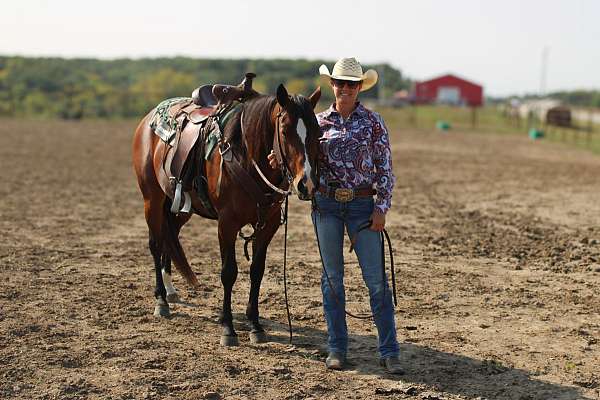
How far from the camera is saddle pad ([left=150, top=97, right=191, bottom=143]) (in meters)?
6.05

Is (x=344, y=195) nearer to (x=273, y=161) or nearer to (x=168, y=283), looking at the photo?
(x=273, y=161)

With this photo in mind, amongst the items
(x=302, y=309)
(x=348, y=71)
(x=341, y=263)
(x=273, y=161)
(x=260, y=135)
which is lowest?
(x=302, y=309)

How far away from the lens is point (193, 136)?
5684 mm

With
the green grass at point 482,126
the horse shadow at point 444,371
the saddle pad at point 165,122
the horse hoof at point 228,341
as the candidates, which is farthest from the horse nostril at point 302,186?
the green grass at point 482,126

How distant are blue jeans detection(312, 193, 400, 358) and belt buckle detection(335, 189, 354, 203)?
6 cm

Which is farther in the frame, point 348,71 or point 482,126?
point 482,126

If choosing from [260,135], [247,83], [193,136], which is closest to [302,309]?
[193,136]

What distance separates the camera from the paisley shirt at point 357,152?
4.52 metres

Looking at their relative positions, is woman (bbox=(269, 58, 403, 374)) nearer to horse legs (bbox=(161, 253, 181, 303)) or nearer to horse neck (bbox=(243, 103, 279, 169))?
horse neck (bbox=(243, 103, 279, 169))

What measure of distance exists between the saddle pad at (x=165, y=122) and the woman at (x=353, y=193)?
164 cm

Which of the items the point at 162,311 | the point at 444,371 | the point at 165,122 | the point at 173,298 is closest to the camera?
the point at 444,371

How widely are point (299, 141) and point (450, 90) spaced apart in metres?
97.8

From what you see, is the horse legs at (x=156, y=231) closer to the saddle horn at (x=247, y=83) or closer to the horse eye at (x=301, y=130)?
the saddle horn at (x=247, y=83)

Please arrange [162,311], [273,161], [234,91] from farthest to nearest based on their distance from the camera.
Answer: [162,311] → [234,91] → [273,161]
